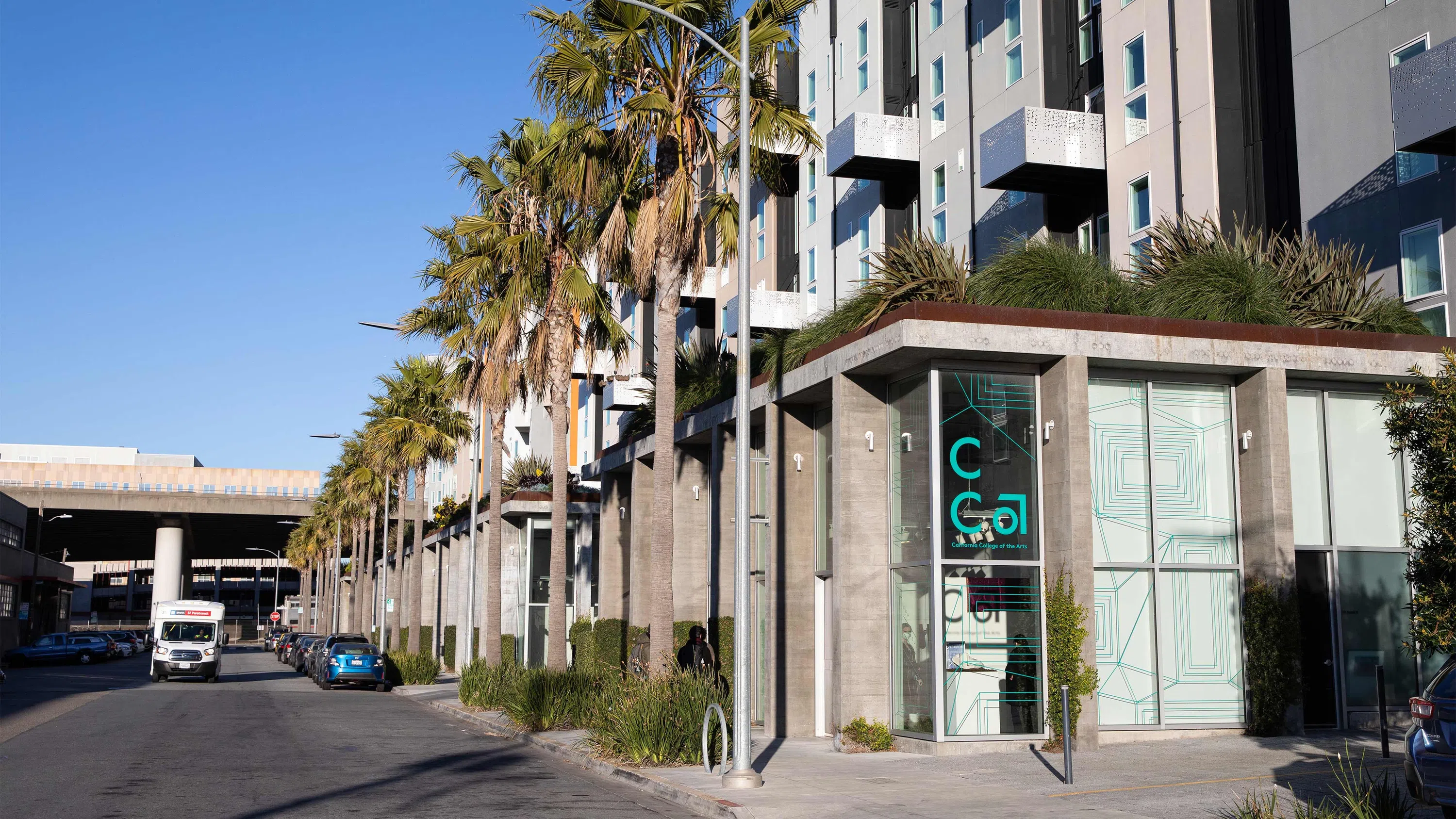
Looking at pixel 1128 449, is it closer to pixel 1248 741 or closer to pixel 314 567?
pixel 1248 741

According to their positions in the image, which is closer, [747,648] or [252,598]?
[747,648]

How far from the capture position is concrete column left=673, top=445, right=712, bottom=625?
84.7ft

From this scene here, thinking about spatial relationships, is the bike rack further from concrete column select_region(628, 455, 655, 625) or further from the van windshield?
the van windshield

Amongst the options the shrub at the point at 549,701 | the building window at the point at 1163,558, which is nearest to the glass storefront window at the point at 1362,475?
the building window at the point at 1163,558

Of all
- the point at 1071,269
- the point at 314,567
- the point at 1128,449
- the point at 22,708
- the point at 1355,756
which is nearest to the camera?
the point at 1355,756

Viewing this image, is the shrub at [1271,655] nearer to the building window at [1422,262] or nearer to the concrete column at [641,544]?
the building window at [1422,262]

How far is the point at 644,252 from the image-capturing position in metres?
19.5

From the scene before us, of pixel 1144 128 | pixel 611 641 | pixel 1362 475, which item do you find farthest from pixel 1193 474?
pixel 611 641

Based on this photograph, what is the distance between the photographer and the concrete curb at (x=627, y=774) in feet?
40.5

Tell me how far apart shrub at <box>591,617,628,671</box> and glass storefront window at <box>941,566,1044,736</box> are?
12.9m

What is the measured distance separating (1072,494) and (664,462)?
20.6ft

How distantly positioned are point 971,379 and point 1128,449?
2656mm

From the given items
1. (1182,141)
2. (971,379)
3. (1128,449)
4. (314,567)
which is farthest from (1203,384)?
(314,567)

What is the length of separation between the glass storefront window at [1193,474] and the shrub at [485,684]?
12.3m
